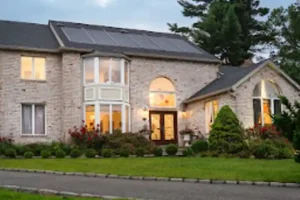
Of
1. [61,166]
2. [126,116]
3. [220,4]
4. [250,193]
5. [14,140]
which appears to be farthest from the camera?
[220,4]

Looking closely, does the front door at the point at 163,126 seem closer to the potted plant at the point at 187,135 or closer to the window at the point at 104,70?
the potted plant at the point at 187,135

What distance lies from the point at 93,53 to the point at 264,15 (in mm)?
23800

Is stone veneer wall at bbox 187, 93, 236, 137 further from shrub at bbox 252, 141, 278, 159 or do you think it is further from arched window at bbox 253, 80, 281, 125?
shrub at bbox 252, 141, 278, 159

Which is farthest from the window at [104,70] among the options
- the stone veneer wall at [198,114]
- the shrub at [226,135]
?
the shrub at [226,135]

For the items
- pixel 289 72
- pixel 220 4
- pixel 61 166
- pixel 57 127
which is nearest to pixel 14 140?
pixel 57 127

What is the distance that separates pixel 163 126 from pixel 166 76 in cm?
286

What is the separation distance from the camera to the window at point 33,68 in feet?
82.2

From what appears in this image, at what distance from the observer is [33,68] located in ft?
82.6

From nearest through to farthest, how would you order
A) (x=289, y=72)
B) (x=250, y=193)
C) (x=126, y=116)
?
1. (x=250, y=193)
2. (x=126, y=116)
3. (x=289, y=72)

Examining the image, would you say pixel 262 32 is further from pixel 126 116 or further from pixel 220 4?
pixel 126 116

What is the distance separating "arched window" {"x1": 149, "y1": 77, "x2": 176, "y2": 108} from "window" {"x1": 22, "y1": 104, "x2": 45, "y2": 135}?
19.9 feet

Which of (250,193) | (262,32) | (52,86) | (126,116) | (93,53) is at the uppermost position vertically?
(262,32)

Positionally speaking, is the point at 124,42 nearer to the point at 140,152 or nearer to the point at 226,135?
the point at 140,152

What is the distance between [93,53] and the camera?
2514 centimetres
